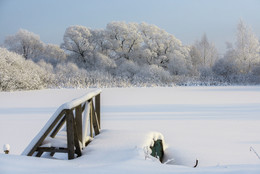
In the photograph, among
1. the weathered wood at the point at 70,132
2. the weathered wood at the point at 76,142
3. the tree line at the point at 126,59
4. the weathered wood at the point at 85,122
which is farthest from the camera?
the tree line at the point at 126,59

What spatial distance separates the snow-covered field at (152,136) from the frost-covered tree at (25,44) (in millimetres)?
13538

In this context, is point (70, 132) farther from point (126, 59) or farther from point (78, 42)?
point (126, 59)

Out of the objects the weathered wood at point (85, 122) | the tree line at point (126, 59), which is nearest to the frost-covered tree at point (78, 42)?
the tree line at point (126, 59)

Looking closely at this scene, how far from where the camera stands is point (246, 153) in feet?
10.9

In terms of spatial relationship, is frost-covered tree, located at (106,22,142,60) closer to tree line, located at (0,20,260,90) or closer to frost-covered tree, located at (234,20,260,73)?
tree line, located at (0,20,260,90)

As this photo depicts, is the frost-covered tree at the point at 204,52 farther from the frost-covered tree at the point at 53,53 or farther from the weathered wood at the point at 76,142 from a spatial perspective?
the weathered wood at the point at 76,142

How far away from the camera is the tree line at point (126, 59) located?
16422mm

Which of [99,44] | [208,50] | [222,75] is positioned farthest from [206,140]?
[208,50]

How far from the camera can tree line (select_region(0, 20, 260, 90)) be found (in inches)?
647

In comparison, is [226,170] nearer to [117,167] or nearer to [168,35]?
[117,167]

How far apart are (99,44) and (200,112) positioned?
1840 centimetres

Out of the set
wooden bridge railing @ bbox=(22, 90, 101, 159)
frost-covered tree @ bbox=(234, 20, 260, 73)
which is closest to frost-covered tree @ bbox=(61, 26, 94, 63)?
frost-covered tree @ bbox=(234, 20, 260, 73)

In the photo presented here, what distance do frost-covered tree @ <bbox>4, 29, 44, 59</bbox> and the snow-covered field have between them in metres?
13.5

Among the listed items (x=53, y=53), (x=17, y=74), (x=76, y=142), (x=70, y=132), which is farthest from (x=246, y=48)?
(x=70, y=132)
